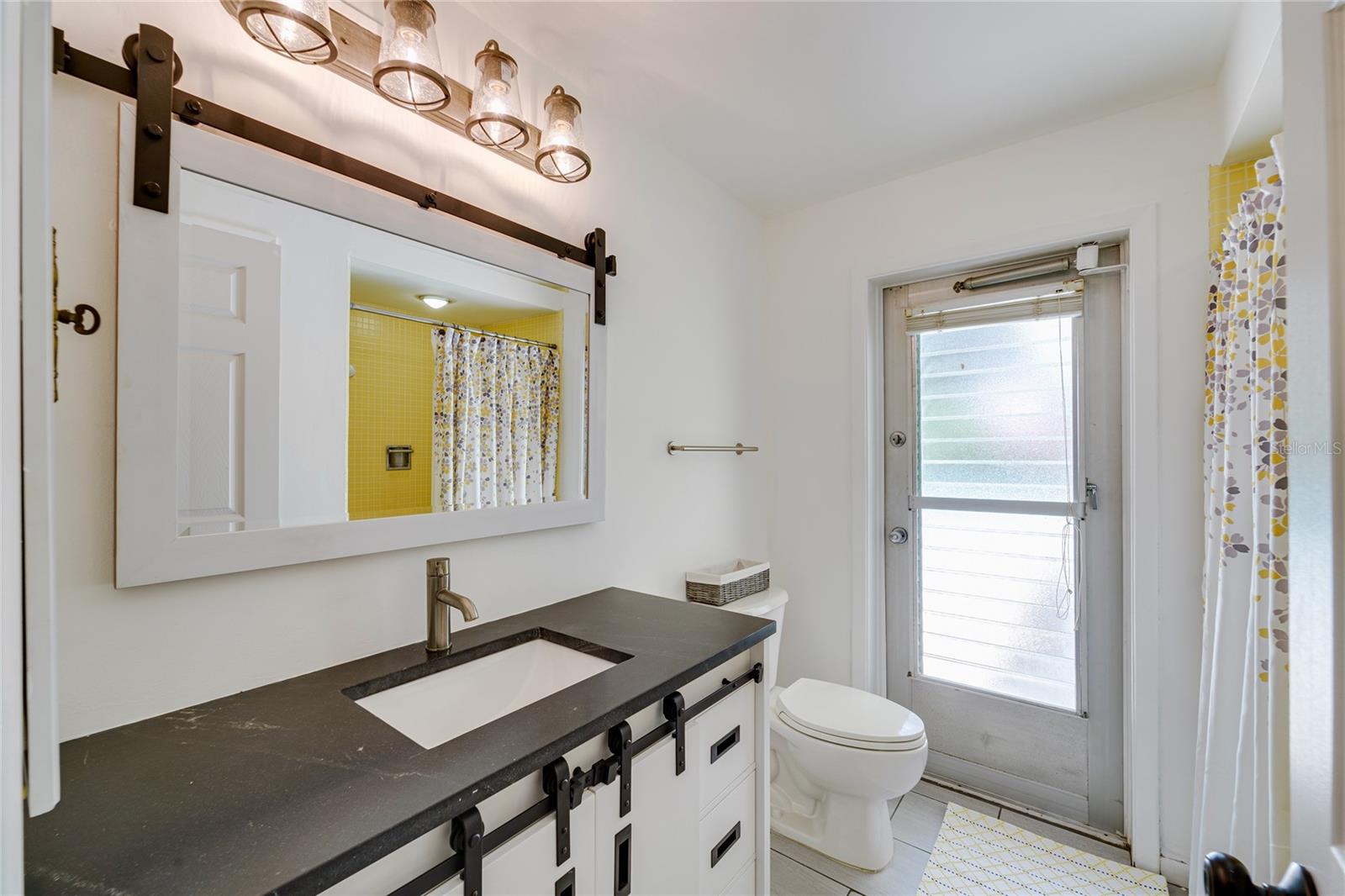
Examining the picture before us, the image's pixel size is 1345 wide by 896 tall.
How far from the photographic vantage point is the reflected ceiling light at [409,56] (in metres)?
1.10

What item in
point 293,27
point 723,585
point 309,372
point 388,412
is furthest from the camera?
point 723,585

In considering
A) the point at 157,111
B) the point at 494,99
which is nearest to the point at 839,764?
the point at 494,99

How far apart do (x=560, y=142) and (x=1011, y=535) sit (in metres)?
2.06

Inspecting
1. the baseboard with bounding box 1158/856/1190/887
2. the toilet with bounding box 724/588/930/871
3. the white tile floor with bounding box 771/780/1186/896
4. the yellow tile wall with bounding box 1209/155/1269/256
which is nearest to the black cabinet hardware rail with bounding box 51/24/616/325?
the toilet with bounding box 724/588/930/871

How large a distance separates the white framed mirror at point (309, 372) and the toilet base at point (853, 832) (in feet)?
4.36

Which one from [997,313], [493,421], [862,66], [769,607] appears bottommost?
[769,607]

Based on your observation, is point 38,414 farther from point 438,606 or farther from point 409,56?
point 409,56

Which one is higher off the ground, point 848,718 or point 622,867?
point 622,867

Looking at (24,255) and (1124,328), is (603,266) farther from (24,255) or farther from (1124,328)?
(1124,328)

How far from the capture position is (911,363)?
7.68 ft

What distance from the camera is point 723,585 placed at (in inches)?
78.6

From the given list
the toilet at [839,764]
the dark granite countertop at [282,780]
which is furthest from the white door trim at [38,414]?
the toilet at [839,764]

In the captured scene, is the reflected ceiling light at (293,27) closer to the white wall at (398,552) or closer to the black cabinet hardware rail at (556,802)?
the white wall at (398,552)

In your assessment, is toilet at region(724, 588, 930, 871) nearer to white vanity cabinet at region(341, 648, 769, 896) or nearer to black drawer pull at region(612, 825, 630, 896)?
white vanity cabinet at region(341, 648, 769, 896)
